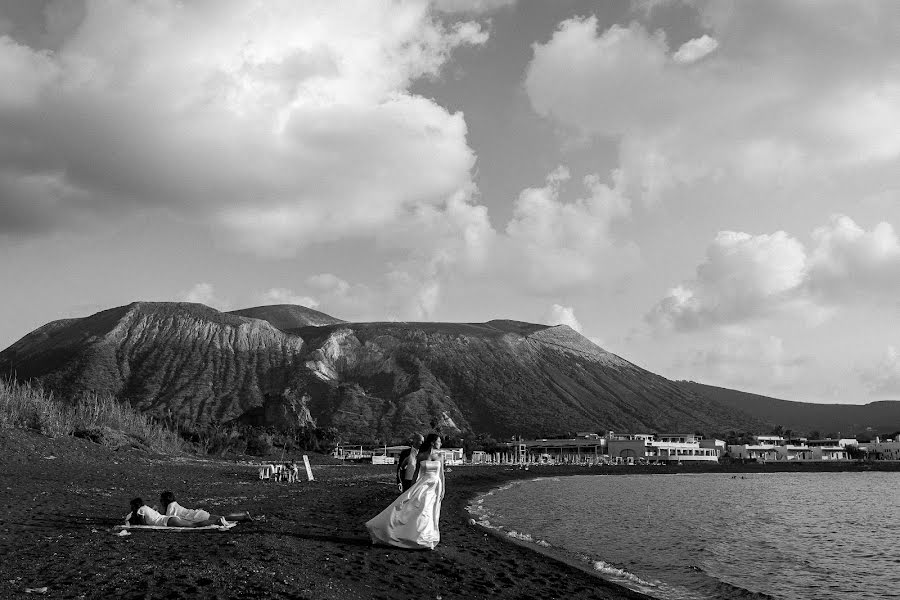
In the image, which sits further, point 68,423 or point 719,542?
point 68,423

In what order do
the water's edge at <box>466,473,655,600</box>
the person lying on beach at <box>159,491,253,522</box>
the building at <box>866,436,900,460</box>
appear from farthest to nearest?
the building at <box>866,436,900,460</box>, the person lying on beach at <box>159,491,253,522</box>, the water's edge at <box>466,473,655,600</box>

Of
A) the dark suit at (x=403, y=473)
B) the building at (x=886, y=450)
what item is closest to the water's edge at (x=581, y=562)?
the dark suit at (x=403, y=473)

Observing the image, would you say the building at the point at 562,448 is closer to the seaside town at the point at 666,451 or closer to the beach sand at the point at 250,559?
the seaside town at the point at 666,451

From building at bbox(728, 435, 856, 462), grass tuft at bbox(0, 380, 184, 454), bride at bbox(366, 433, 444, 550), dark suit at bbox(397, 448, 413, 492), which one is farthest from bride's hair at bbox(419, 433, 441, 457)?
building at bbox(728, 435, 856, 462)

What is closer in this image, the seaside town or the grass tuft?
the grass tuft

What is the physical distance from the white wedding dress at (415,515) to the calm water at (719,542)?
18.2 ft

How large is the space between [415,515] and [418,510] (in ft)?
0.42

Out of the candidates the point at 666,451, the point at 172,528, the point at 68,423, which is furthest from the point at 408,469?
the point at 666,451

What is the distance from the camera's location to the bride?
16.5m

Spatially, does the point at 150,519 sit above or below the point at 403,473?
below

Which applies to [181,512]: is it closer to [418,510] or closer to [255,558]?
[255,558]

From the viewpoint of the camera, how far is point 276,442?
10594 cm

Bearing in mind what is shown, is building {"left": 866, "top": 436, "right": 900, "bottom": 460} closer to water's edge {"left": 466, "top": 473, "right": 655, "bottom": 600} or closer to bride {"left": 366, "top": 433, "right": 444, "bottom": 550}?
water's edge {"left": 466, "top": 473, "right": 655, "bottom": 600}

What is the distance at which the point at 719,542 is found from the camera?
1191 inches
